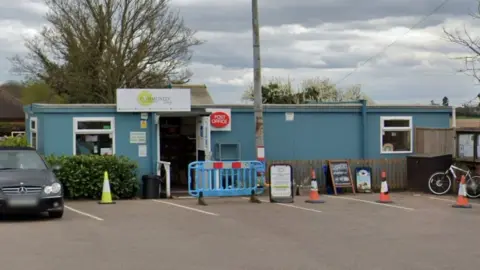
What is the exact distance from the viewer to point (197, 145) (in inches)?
844

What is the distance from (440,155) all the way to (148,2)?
20.2m

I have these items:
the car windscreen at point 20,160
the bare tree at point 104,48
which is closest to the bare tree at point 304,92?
the bare tree at point 104,48

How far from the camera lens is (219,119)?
20.5 metres

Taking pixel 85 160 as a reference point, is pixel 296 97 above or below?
above

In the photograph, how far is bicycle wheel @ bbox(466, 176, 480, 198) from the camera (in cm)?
1900

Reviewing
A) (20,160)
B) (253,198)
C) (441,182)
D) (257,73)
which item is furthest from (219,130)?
(20,160)

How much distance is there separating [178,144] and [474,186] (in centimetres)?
952

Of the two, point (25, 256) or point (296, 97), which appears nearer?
point (25, 256)

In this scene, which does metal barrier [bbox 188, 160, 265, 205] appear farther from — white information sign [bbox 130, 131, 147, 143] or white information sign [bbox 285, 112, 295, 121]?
white information sign [bbox 285, 112, 295, 121]

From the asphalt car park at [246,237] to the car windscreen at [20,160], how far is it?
1.29 meters

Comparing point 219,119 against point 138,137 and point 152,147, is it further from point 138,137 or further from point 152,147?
point 138,137

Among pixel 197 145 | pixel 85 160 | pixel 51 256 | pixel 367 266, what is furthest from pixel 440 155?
pixel 51 256

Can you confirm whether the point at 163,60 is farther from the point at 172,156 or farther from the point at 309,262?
the point at 309,262

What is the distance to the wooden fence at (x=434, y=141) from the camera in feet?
69.9
